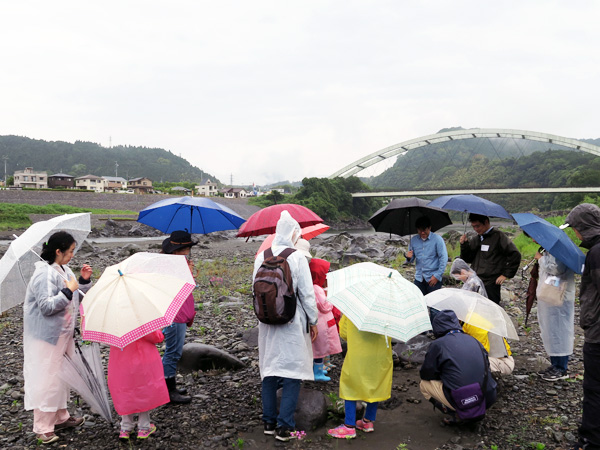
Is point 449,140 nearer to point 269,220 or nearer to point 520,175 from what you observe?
point 520,175

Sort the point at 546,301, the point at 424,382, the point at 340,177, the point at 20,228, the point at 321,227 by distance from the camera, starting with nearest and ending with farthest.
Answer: the point at 424,382, the point at 546,301, the point at 321,227, the point at 20,228, the point at 340,177

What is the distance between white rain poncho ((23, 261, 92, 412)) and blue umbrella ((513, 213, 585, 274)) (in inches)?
161

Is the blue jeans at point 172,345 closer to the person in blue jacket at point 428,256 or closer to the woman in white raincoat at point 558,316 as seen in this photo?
the person in blue jacket at point 428,256

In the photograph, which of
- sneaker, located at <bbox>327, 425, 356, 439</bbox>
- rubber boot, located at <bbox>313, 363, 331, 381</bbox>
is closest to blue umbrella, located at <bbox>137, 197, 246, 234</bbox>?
rubber boot, located at <bbox>313, 363, 331, 381</bbox>

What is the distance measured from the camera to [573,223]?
3357 millimetres

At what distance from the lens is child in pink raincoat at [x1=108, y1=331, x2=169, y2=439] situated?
323cm

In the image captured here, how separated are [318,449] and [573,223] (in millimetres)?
2650

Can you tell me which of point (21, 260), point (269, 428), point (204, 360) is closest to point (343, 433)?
point (269, 428)

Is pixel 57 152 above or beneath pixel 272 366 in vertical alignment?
above

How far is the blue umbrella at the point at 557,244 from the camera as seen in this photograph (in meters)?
4.02

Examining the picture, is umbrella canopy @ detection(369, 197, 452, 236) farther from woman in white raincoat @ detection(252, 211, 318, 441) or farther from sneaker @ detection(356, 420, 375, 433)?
sneaker @ detection(356, 420, 375, 433)

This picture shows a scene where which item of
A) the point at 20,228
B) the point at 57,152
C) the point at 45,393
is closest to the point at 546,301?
the point at 45,393

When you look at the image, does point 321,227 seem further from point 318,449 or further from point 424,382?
point 318,449

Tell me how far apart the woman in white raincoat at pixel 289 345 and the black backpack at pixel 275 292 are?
0.10 meters
